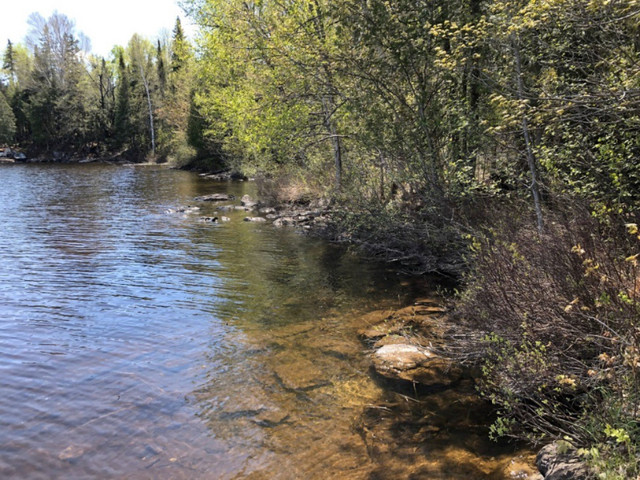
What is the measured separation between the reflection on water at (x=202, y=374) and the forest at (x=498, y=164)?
1181 millimetres

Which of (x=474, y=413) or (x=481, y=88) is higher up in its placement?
(x=481, y=88)

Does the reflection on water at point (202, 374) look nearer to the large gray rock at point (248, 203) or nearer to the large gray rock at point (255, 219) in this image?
the large gray rock at point (255, 219)

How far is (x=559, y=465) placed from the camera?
3861 mm

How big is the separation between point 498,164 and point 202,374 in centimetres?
668

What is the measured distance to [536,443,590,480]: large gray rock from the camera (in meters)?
3.59

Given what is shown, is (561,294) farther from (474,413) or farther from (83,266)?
(83,266)

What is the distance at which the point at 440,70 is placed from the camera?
9.69m

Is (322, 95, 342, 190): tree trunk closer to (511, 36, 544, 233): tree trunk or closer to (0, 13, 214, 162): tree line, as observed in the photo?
(511, 36, 544, 233): tree trunk

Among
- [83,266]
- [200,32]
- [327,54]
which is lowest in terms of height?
[83,266]

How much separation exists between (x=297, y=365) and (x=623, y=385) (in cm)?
435

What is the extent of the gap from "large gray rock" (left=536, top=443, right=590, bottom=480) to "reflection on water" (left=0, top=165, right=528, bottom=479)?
54cm

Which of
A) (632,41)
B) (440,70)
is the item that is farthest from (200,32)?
(632,41)

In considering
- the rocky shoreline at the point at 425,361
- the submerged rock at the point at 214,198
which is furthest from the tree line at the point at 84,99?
the rocky shoreline at the point at 425,361

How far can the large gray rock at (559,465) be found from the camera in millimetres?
3594
